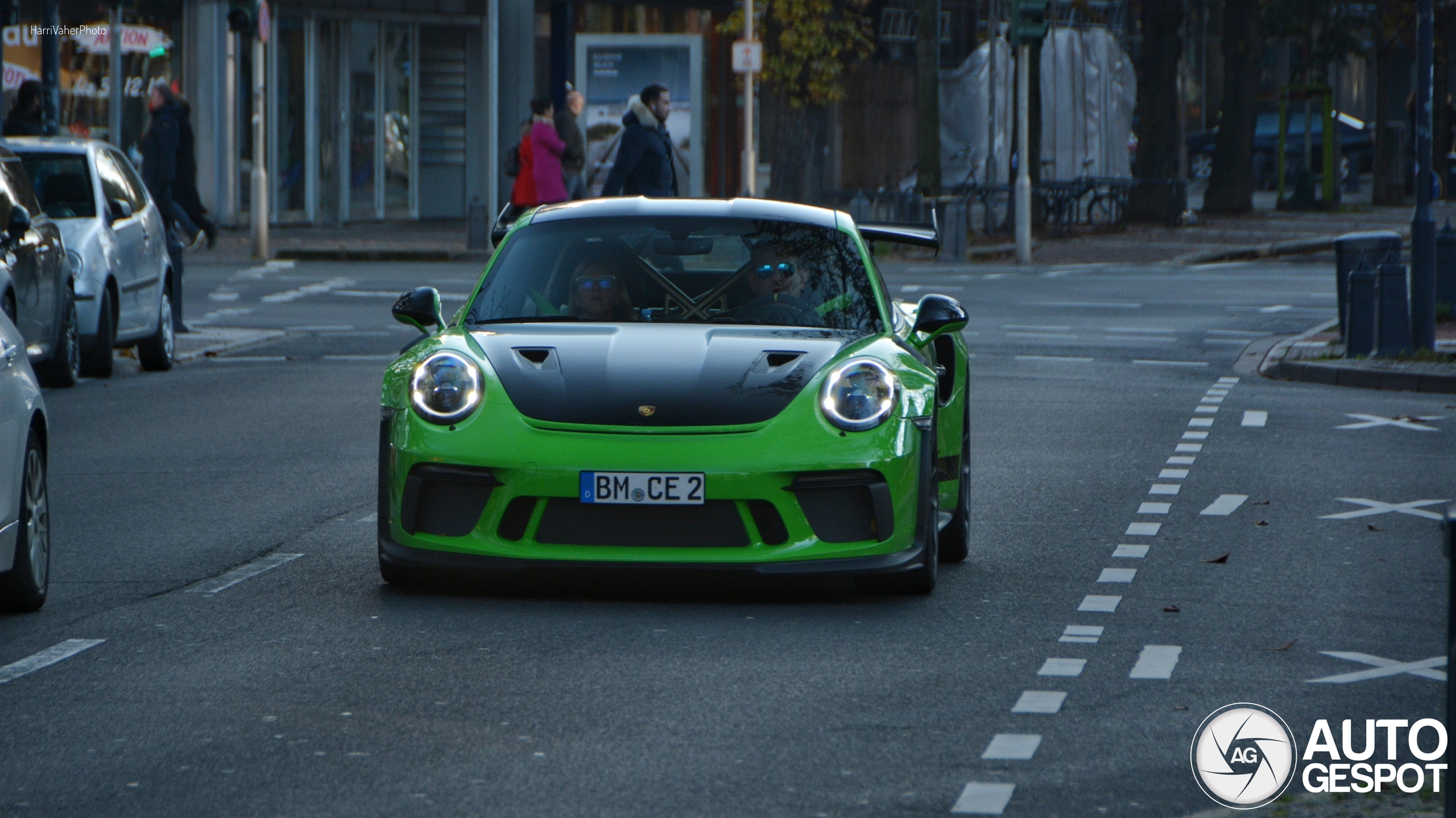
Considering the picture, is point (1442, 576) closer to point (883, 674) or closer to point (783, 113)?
point (883, 674)

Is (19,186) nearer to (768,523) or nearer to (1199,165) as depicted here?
(768,523)

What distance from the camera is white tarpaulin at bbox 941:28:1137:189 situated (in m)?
44.9

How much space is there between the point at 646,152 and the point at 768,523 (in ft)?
46.0

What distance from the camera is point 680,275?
28.4 ft

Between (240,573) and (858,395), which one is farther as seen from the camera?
(240,573)

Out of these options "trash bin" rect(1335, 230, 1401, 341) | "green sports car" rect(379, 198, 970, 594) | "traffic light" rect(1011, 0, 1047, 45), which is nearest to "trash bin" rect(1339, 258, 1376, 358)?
"trash bin" rect(1335, 230, 1401, 341)

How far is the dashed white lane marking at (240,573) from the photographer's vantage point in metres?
7.91

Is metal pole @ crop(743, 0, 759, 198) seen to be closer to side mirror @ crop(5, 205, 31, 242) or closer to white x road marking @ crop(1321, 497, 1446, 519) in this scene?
side mirror @ crop(5, 205, 31, 242)

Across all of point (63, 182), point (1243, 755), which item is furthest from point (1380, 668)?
point (63, 182)

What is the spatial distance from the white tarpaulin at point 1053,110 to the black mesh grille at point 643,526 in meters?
36.1

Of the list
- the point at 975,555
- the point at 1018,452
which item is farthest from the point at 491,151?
the point at 975,555

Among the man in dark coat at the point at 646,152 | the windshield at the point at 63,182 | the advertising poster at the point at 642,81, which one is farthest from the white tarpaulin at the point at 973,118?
the windshield at the point at 63,182

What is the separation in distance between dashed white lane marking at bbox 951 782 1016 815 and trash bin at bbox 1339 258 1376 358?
1332cm

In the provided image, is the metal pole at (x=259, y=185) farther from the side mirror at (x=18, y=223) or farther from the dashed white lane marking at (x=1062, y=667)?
the dashed white lane marking at (x=1062, y=667)
